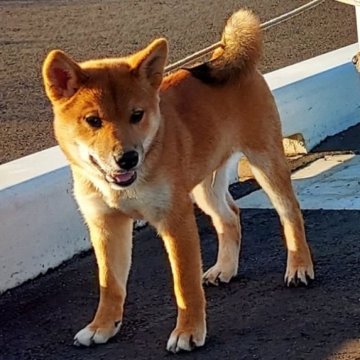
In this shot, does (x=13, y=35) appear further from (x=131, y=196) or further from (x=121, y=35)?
(x=131, y=196)

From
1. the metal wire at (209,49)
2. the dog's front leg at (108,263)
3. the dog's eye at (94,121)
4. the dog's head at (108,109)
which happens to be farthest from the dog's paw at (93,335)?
the metal wire at (209,49)

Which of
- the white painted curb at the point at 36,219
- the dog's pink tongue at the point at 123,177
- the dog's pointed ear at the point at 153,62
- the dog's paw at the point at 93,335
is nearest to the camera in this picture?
the dog's pink tongue at the point at 123,177

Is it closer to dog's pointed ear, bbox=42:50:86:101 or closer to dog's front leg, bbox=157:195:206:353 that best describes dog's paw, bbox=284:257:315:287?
dog's front leg, bbox=157:195:206:353

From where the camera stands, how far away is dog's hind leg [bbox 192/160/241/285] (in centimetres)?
542

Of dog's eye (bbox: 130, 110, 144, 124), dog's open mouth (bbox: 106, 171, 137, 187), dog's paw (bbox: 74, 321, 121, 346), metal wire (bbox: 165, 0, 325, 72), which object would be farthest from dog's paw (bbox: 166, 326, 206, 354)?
metal wire (bbox: 165, 0, 325, 72)

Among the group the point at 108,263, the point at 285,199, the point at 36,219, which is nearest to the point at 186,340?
the point at 108,263

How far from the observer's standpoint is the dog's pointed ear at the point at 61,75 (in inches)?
172

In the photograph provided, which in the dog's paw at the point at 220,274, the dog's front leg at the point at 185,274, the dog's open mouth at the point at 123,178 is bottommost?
the dog's paw at the point at 220,274

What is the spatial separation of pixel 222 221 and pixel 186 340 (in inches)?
48.0

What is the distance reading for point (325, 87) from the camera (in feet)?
27.5

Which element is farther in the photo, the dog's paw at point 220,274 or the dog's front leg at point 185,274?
the dog's paw at point 220,274

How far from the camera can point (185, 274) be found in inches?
179

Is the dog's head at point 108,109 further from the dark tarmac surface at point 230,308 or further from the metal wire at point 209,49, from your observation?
the metal wire at point 209,49

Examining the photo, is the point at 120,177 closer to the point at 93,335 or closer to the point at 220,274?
the point at 93,335
